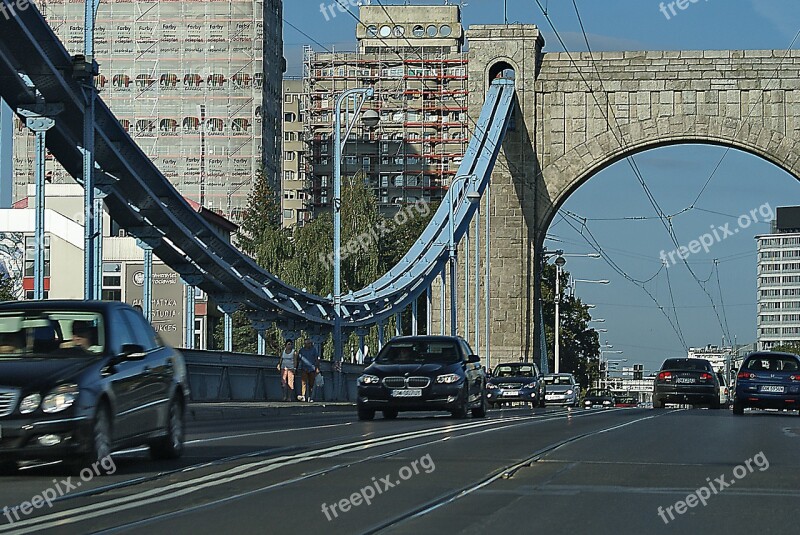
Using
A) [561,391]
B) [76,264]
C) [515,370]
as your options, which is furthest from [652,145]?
[76,264]

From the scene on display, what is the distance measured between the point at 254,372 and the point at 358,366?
1185cm

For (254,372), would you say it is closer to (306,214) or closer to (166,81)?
(166,81)

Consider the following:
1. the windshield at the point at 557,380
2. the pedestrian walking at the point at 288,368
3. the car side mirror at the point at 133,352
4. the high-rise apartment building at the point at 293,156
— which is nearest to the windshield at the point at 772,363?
the pedestrian walking at the point at 288,368

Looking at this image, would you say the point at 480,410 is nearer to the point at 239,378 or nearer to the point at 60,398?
the point at 239,378

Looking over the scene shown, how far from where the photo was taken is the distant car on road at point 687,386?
46.3 metres

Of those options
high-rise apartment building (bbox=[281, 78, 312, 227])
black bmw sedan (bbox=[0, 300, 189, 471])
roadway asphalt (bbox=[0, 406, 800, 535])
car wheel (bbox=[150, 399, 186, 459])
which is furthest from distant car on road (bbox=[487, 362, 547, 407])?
high-rise apartment building (bbox=[281, 78, 312, 227])

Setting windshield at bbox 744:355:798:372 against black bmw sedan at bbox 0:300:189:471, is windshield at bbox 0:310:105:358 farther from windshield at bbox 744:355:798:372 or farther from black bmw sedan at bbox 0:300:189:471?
windshield at bbox 744:355:798:372

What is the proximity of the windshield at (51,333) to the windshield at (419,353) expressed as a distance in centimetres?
1341

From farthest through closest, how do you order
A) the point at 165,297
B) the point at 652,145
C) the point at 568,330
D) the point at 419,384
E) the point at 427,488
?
the point at 568,330 < the point at 165,297 < the point at 652,145 < the point at 419,384 < the point at 427,488

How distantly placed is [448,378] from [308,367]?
43.2ft

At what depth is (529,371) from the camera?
45438mm

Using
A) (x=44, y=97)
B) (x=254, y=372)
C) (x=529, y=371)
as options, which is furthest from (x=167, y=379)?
(x=529, y=371)

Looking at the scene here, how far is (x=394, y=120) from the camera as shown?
137000 millimetres

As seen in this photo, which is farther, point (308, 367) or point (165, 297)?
point (165, 297)
